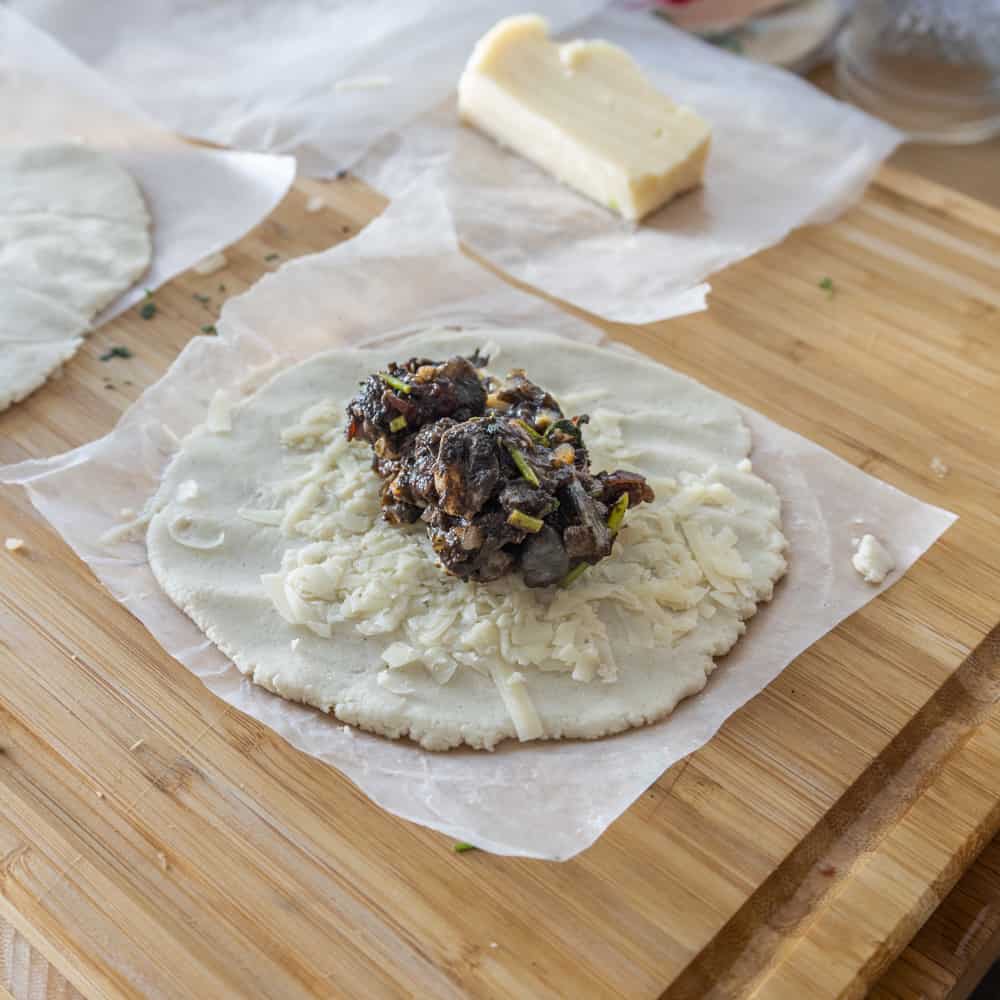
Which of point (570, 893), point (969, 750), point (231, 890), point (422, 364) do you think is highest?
point (422, 364)

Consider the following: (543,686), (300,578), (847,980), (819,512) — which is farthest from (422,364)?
(847,980)

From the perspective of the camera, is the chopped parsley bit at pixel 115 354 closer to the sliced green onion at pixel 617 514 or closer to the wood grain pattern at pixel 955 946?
the sliced green onion at pixel 617 514

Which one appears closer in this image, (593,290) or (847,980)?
(847,980)

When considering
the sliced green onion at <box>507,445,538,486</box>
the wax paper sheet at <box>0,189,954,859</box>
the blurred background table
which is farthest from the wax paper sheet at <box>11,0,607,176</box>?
the blurred background table

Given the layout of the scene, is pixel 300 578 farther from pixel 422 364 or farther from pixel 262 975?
pixel 262 975

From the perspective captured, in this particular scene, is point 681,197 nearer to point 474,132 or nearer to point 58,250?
point 474,132
